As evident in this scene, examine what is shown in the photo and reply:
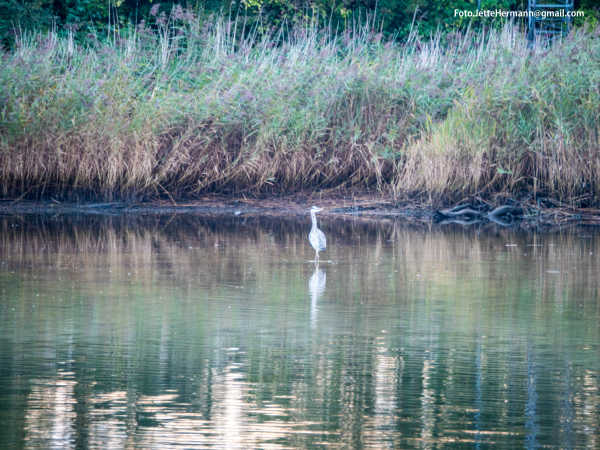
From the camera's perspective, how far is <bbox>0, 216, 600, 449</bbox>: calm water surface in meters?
5.26

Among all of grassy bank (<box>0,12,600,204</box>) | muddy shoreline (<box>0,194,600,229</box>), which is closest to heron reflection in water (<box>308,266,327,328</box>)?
muddy shoreline (<box>0,194,600,229</box>)

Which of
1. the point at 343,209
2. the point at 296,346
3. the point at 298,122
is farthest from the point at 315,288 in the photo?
the point at 298,122

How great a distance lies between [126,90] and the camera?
16.9m

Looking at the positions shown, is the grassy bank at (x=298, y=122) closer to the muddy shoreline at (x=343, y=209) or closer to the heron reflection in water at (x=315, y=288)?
the muddy shoreline at (x=343, y=209)

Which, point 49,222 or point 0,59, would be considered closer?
point 49,222

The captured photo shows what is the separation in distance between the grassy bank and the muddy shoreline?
0.21m

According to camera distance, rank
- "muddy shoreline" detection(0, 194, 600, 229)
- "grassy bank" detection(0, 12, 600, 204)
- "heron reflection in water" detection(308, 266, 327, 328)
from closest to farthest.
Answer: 1. "heron reflection in water" detection(308, 266, 327, 328)
2. "muddy shoreline" detection(0, 194, 600, 229)
3. "grassy bank" detection(0, 12, 600, 204)

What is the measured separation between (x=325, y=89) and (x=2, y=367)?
37.5 feet

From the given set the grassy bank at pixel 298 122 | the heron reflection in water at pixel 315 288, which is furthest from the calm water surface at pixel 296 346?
the grassy bank at pixel 298 122

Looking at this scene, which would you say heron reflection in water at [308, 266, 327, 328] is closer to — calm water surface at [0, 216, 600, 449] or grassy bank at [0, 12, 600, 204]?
calm water surface at [0, 216, 600, 449]

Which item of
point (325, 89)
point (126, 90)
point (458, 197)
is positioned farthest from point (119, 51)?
point (458, 197)

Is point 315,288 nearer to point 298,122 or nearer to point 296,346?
point 296,346

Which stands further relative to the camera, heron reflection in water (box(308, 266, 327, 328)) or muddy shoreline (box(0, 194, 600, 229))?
muddy shoreline (box(0, 194, 600, 229))

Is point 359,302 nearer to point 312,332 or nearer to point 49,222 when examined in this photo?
point 312,332
